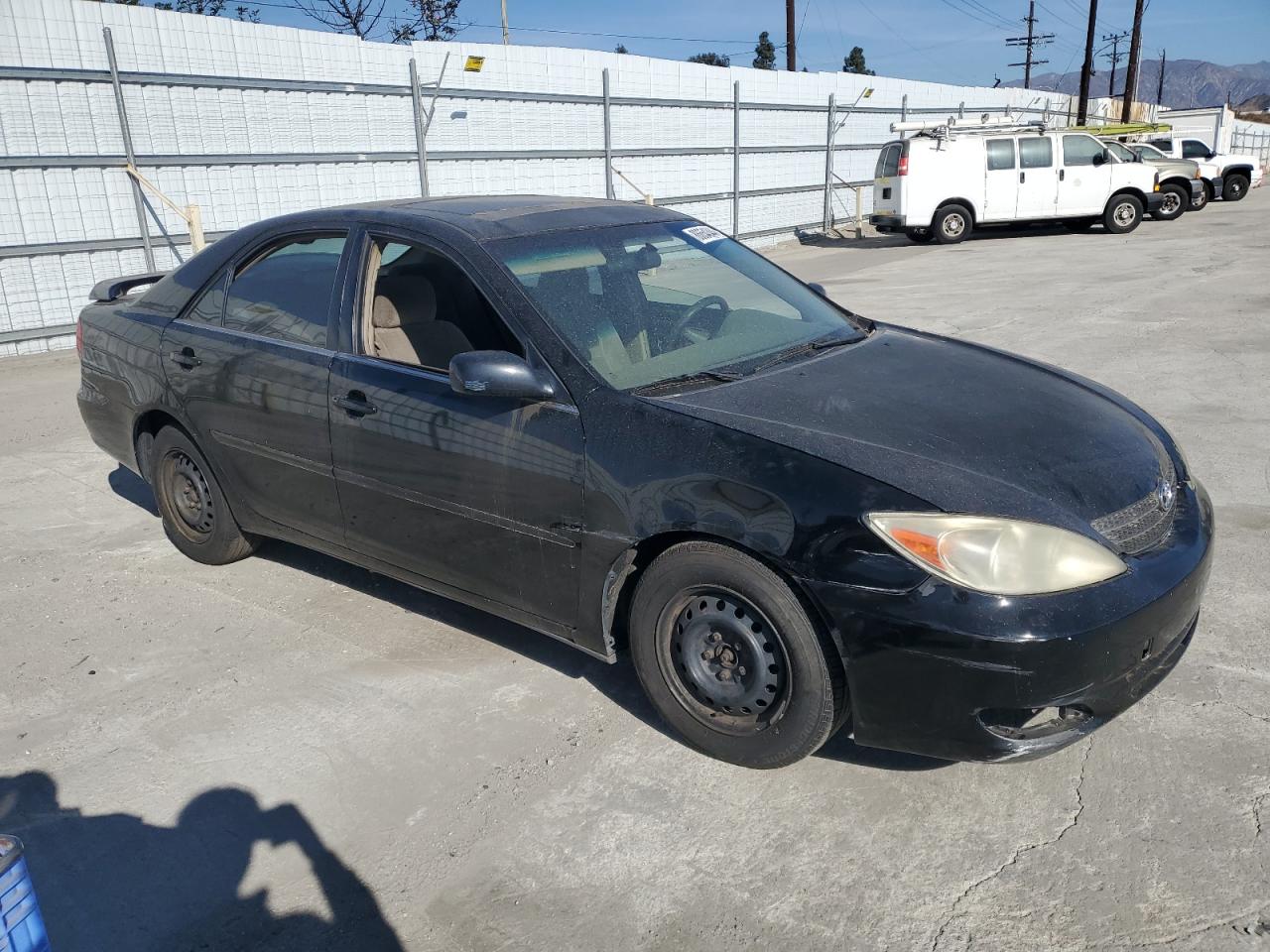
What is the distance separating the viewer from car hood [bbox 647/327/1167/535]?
2.73 metres

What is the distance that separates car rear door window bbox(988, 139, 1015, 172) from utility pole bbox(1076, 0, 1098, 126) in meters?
20.7

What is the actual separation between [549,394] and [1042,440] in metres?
1.52

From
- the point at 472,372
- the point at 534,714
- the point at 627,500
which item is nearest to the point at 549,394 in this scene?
the point at 472,372

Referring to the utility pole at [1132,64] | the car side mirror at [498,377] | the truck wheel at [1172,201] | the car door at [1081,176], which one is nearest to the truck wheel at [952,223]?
the car door at [1081,176]

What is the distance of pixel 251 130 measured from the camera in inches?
479

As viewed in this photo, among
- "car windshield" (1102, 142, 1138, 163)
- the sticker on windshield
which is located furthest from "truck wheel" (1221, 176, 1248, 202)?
the sticker on windshield

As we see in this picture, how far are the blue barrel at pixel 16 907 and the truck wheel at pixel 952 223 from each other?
20250 millimetres

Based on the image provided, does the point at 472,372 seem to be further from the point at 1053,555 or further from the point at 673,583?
the point at 1053,555

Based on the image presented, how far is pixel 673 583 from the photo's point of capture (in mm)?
2971

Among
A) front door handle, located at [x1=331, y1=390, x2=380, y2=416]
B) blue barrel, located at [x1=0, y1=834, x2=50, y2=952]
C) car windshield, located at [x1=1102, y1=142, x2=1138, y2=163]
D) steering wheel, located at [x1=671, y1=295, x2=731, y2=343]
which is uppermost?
steering wheel, located at [x1=671, y1=295, x2=731, y2=343]

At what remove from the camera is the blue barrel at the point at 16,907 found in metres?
1.72

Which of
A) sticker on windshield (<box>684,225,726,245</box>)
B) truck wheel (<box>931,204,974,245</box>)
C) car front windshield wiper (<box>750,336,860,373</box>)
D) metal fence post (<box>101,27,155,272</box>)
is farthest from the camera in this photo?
truck wheel (<box>931,204,974,245</box>)

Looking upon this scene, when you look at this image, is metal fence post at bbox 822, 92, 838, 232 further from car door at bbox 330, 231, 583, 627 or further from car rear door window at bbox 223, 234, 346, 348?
car door at bbox 330, 231, 583, 627

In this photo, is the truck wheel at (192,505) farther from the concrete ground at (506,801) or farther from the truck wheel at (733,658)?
the truck wheel at (733,658)
